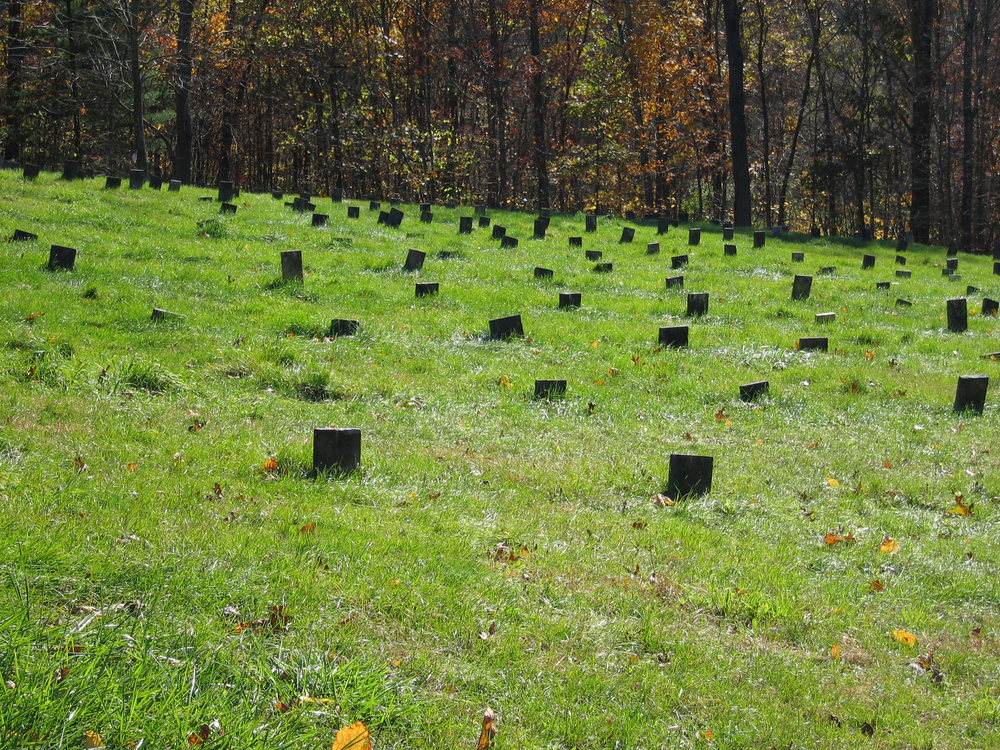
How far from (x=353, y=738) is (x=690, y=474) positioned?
12.4ft

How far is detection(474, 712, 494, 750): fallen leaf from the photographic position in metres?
3.21

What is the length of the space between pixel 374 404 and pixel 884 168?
40.7 m

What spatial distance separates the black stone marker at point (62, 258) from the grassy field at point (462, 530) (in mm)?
204

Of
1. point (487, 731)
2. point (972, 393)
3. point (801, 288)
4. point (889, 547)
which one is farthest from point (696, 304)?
point (487, 731)

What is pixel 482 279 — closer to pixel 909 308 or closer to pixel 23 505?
pixel 909 308

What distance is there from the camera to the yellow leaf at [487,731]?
126 inches

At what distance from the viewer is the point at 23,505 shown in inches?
169

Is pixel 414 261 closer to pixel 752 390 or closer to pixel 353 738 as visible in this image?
pixel 752 390

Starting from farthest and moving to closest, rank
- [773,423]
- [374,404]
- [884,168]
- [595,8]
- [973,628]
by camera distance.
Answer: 1. [884,168]
2. [595,8]
3. [773,423]
4. [374,404]
5. [973,628]

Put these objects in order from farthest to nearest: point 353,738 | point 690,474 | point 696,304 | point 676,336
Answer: point 696,304
point 676,336
point 690,474
point 353,738

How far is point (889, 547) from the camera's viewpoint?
5684 millimetres

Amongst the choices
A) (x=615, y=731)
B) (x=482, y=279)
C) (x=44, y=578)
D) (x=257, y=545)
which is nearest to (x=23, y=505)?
(x=44, y=578)

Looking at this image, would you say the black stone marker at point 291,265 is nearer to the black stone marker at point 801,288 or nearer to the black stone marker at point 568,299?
the black stone marker at point 568,299

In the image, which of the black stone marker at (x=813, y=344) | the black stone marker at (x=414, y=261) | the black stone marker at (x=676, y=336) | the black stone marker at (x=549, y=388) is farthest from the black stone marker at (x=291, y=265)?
the black stone marker at (x=813, y=344)
